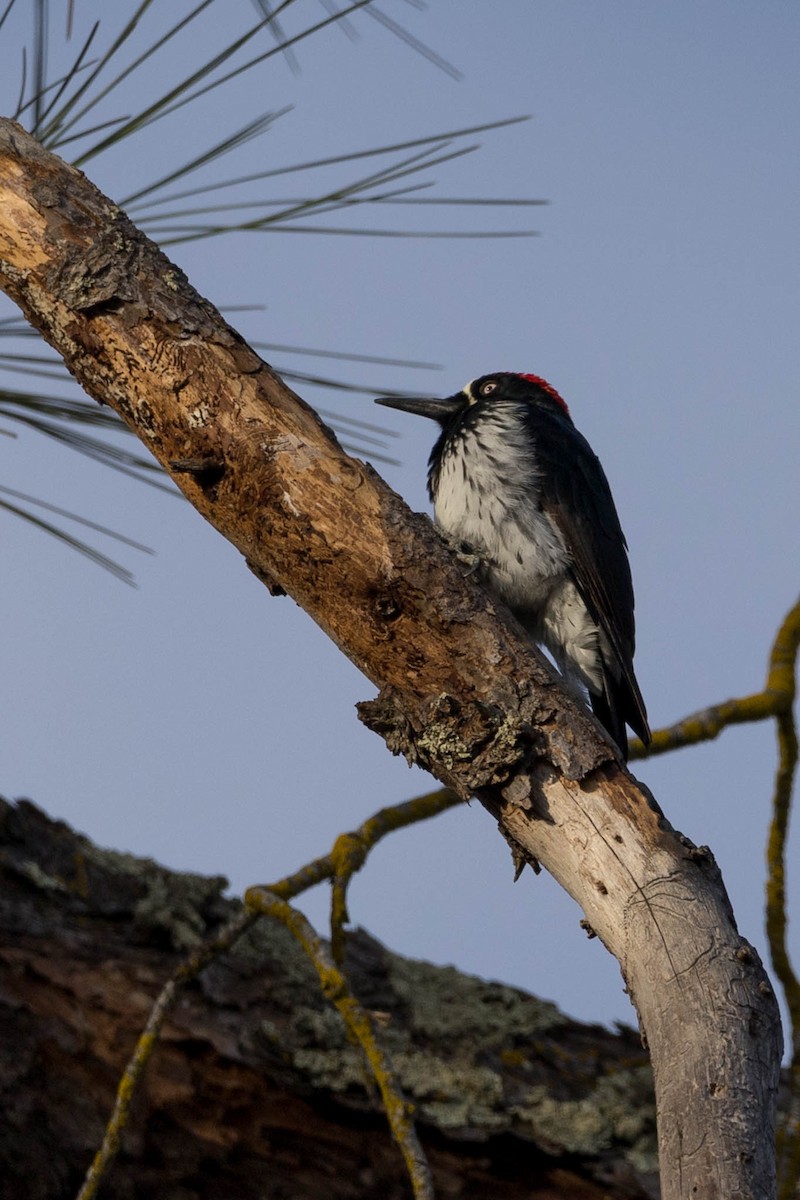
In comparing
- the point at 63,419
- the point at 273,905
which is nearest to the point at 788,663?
the point at 273,905

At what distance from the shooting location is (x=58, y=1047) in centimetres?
260

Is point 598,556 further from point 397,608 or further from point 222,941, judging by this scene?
point 222,941

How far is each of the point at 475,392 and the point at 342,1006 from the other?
207 centimetres

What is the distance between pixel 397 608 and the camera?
6.75ft

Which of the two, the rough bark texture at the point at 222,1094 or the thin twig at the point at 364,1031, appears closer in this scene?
the thin twig at the point at 364,1031

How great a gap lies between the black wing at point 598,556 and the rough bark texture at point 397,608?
0.94 meters

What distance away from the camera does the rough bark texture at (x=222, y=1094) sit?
2580 millimetres

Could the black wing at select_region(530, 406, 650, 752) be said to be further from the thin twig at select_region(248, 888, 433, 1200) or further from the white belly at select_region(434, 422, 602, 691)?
the thin twig at select_region(248, 888, 433, 1200)

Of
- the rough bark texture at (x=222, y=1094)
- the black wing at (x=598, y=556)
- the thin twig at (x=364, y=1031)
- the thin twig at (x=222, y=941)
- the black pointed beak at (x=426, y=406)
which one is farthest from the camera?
the black pointed beak at (x=426, y=406)

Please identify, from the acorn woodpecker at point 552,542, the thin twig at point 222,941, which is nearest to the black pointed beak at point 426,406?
the acorn woodpecker at point 552,542

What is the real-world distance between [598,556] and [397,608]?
1.15m

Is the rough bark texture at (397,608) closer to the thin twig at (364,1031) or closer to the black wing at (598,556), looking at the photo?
the thin twig at (364,1031)

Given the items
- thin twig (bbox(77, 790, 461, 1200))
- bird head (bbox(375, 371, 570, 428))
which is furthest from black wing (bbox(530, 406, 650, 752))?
thin twig (bbox(77, 790, 461, 1200))

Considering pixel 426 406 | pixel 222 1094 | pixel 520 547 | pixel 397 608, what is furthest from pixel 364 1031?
pixel 426 406
